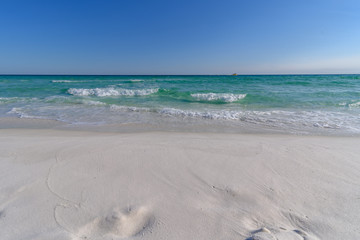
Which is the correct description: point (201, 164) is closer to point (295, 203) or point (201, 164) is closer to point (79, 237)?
point (295, 203)

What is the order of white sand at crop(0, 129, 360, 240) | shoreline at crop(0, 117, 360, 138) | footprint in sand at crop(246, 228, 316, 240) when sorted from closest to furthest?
1. footprint in sand at crop(246, 228, 316, 240)
2. white sand at crop(0, 129, 360, 240)
3. shoreline at crop(0, 117, 360, 138)

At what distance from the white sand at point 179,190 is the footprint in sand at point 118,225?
1cm

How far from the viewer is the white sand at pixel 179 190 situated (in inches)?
70.8

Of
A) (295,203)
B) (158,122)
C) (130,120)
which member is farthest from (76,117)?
(295,203)

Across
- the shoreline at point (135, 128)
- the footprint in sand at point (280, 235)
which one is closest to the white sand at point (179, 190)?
the footprint in sand at point (280, 235)

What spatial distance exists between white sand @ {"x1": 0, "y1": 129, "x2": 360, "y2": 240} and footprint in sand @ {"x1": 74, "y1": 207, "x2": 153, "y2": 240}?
0.01m

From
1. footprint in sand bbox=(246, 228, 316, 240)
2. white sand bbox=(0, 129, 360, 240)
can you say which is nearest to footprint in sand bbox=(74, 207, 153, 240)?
white sand bbox=(0, 129, 360, 240)

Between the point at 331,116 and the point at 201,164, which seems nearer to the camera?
the point at 201,164

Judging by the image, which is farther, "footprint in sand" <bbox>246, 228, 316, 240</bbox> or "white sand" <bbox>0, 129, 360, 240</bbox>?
"white sand" <bbox>0, 129, 360, 240</bbox>

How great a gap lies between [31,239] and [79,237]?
0.44m

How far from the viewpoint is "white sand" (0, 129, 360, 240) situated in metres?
1.80

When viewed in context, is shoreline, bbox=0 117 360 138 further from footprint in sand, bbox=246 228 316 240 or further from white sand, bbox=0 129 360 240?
footprint in sand, bbox=246 228 316 240

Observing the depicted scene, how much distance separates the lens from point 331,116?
6887 mm

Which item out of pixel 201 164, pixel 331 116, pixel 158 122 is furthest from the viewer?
pixel 331 116
